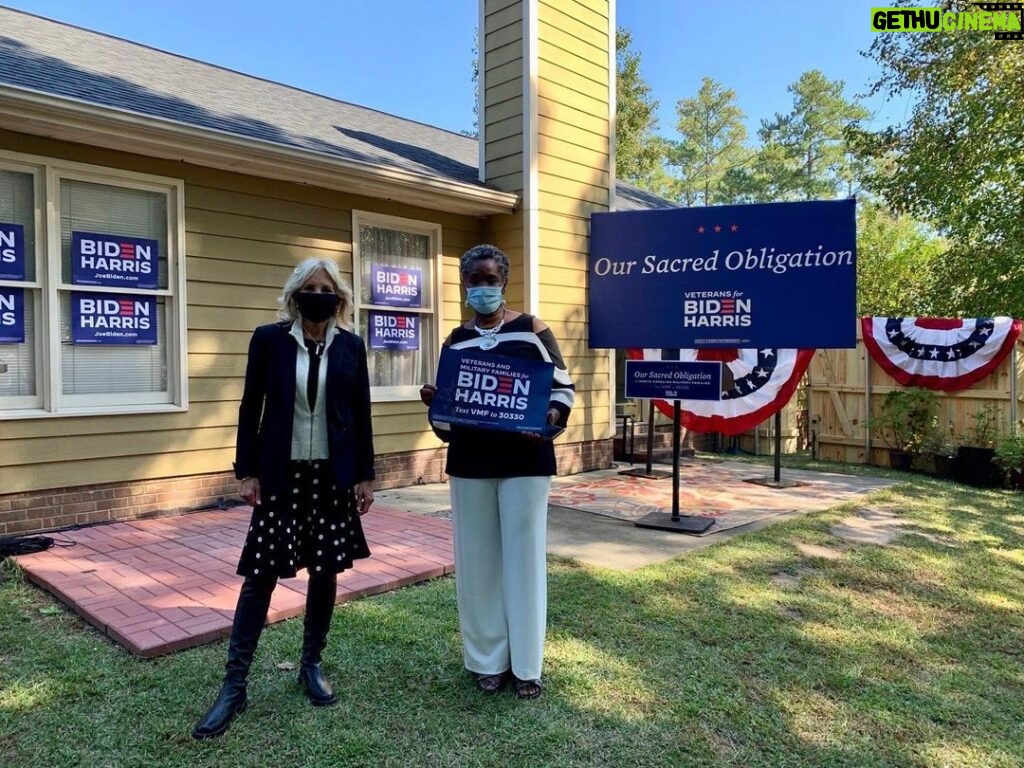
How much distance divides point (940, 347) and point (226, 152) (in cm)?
798

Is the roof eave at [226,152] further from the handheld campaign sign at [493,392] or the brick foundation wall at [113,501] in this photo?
the handheld campaign sign at [493,392]

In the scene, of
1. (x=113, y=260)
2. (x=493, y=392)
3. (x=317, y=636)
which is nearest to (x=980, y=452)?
(x=493, y=392)

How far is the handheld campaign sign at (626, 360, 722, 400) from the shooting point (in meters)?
5.26

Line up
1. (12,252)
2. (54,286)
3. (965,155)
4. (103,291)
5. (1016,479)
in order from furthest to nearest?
(965,155), (1016,479), (103,291), (54,286), (12,252)

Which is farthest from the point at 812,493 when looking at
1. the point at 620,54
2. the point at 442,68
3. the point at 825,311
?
the point at 442,68

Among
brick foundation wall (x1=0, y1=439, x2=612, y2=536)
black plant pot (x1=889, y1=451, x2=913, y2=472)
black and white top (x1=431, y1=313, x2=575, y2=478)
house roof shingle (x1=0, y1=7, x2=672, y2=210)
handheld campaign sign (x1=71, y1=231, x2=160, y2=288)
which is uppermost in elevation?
house roof shingle (x1=0, y1=7, x2=672, y2=210)

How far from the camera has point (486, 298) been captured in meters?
2.63

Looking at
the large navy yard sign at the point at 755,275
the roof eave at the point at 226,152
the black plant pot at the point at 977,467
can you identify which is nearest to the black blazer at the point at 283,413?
the roof eave at the point at 226,152

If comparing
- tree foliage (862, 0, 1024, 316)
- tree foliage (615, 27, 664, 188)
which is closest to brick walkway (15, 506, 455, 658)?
tree foliage (862, 0, 1024, 316)

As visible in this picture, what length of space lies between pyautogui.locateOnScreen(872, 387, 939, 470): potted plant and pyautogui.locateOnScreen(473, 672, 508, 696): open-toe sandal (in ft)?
24.8

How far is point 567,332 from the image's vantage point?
293 inches

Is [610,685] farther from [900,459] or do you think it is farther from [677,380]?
[900,459]

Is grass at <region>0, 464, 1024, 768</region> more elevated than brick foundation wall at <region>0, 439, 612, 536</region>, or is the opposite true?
brick foundation wall at <region>0, 439, 612, 536</region>

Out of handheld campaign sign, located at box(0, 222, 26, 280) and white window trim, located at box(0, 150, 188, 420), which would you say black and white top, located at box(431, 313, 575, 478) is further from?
handheld campaign sign, located at box(0, 222, 26, 280)
